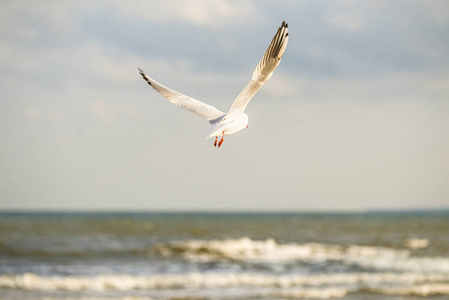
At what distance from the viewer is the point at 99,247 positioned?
2239 cm

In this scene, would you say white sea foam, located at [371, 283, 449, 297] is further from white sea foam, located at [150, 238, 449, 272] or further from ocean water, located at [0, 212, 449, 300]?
white sea foam, located at [150, 238, 449, 272]

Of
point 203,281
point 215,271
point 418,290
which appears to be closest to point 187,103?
point 203,281

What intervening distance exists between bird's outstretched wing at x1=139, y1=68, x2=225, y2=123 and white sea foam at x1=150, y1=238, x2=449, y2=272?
14.4m

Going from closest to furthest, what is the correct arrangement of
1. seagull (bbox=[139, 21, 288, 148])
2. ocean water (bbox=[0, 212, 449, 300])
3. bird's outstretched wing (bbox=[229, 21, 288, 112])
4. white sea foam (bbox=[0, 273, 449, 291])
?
seagull (bbox=[139, 21, 288, 148]), bird's outstretched wing (bbox=[229, 21, 288, 112]), ocean water (bbox=[0, 212, 449, 300]), white sea foam (bbox=[0, 273, 449, 291])

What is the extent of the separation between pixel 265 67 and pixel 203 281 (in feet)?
36.5

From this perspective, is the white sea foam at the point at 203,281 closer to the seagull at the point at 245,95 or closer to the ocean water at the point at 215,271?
the ocean water at the point at 215,271

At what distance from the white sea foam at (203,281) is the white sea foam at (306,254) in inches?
84.0

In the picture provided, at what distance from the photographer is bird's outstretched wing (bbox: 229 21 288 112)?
12.7 ft

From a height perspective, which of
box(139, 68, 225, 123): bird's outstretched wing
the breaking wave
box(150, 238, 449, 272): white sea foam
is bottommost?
the breaking wave

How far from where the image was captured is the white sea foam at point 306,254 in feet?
60.2

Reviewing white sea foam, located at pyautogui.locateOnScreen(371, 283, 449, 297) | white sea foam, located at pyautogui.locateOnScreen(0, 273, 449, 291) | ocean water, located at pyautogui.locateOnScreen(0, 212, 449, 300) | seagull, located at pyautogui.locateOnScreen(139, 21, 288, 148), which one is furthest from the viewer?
white sea foam, located at pyautogui.locateOnScreen(0, 273, 449, 291)

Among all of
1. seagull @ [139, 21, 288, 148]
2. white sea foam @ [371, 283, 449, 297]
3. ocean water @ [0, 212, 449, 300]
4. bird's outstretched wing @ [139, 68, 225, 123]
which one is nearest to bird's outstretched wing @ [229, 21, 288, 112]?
seagull @ [139, 21, 288, 148]

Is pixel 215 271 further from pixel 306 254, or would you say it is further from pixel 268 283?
pixel 306 254

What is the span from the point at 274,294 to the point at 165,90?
9582 millimetres
